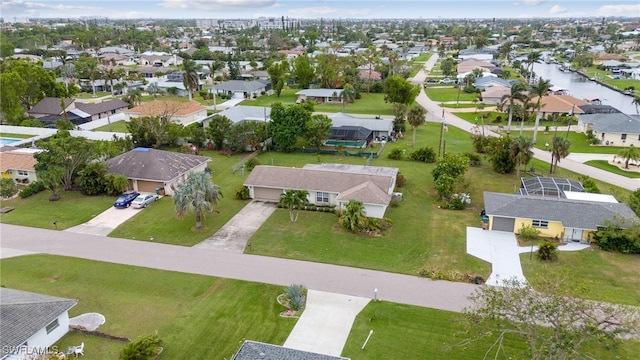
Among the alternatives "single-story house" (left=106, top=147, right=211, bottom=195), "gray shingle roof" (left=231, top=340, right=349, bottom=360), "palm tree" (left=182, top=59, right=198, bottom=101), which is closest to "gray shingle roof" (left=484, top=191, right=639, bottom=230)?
"gray shingle roof" (left=231, top=340, right=349, bottom=360)

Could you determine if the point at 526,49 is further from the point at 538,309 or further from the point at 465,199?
the point at 538,309

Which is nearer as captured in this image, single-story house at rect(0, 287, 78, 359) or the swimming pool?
single-story house at rect(0, 287, 78, 359)

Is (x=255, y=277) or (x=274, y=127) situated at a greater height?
(x=274, y=127)

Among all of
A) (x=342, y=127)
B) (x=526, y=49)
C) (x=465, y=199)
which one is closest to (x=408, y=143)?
(x=342, y=127)

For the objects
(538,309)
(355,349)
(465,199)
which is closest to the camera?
(538,309)

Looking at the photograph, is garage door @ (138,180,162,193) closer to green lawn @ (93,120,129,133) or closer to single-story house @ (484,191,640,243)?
green lawn @ (93,120,129,133)

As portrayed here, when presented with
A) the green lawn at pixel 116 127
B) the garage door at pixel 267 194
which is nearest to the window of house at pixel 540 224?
the garage door at pixel 267 194

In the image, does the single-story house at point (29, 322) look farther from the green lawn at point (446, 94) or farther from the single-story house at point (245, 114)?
the green lawn at point (446, 94)
